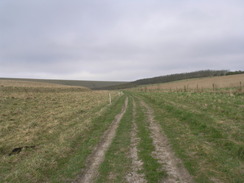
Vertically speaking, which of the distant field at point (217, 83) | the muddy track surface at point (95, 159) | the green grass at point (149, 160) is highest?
the distant field at point (217, 83)

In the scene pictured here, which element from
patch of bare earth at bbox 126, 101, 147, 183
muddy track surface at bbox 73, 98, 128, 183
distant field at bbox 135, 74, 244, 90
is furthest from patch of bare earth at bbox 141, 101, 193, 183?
distant field at bbox 135, 74, 244, 90

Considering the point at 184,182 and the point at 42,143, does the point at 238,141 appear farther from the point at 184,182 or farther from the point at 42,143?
the point at 42,143

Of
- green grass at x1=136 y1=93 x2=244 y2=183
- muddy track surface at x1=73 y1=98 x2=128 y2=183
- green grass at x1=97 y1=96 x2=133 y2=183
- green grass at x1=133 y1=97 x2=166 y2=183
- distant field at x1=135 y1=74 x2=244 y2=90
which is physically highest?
distant field at x1=135 y1=74 x2=244 y2=90

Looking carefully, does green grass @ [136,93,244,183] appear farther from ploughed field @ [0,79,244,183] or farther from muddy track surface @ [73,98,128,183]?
muddy track surface @ [73,98,128,183]

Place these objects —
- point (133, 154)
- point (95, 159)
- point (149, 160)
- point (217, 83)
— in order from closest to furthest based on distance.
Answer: point (149, 160)
point (95, 159)
point (133, 154)
point (217, 83)

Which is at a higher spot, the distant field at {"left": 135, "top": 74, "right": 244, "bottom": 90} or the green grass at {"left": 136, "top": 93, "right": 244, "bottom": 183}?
the distant field at {"left": 135, "top": 74, "right": 244, "bottom": 90}

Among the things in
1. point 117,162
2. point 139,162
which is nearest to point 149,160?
point 139,162

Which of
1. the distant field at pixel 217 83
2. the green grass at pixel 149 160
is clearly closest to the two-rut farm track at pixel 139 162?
the green grass at pixel 149 160

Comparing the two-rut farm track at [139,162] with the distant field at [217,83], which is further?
the distant field at [217,83]

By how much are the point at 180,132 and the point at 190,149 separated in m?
2.27

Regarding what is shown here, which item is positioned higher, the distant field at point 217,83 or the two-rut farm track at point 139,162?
the distant field at point 217,83

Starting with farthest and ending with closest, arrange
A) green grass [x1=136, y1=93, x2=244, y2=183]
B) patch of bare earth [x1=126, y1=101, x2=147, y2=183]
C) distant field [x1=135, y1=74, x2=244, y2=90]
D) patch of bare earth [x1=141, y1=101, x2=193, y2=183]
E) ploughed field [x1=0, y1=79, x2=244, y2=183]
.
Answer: distant field [x1=135, y1=74, x2=244, y2=90], ploughed field [x1=0, y1=79, x2=244, y2=183], green grass [x1=136, y1=93, x2=244, y2=183], patch of bare earth [x1=126, y1=101, x2=147, y2=183], patch of bare earth [x1=141, y1=101, x2=193, y2=183]

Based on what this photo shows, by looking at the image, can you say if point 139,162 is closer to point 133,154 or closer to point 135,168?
point 135,168

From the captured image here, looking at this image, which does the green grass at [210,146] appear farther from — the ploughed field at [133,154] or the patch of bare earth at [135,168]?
the patch of bare earth at [135,168]
